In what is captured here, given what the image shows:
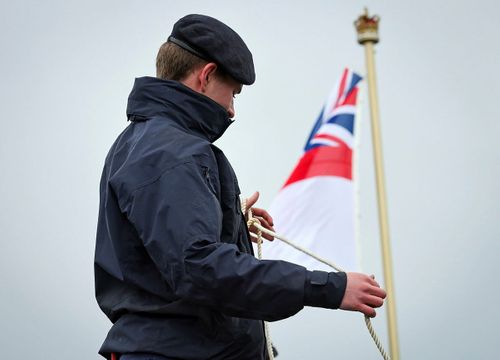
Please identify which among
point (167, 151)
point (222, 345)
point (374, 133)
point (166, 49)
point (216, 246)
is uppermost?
point (374, 133)

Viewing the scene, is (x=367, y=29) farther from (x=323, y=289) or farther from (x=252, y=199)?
(x=323, y=289)

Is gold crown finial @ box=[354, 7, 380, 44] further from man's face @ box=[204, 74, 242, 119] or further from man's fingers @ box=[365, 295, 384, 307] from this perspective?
man's fingers @ box=[365, 295, 384, 307]

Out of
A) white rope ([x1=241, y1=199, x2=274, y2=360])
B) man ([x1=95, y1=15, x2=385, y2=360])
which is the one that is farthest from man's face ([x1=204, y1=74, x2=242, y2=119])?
white rope ([x1=241, y1=199, x2=274, y2=360])

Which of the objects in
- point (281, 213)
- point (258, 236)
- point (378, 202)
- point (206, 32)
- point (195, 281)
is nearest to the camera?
point (195, 281)

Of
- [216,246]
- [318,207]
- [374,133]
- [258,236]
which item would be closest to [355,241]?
[318,207]

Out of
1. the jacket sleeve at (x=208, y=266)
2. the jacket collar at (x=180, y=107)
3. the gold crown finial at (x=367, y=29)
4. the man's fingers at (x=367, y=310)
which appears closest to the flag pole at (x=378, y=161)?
the gold crown finial at (x=367, y=29)

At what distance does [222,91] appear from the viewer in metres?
4.66

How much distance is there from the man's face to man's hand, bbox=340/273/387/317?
94cm

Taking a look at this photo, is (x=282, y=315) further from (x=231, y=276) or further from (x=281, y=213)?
(x=281, y=213)

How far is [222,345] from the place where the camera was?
169 inches

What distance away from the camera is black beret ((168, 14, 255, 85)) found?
4645mm

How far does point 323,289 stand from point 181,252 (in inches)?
21.1

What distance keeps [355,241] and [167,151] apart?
12.5 meters

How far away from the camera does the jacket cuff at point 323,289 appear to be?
4070 millimetres
